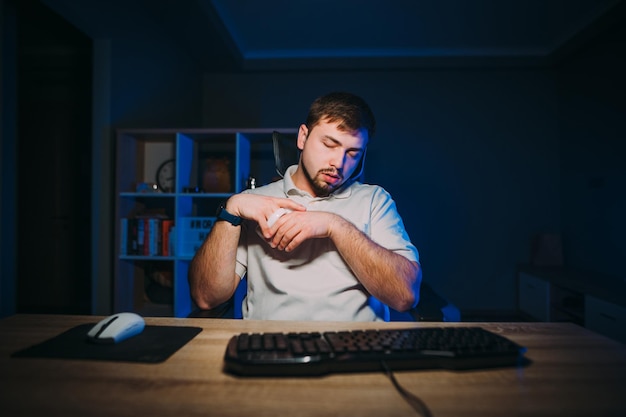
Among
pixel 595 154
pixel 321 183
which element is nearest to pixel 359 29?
pixel 595 154

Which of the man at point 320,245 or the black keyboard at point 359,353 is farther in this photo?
the man at point 320,245

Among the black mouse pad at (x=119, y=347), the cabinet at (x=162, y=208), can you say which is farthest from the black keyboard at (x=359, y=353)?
the cabinet at (x=162, y=208)

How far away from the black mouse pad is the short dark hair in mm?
899

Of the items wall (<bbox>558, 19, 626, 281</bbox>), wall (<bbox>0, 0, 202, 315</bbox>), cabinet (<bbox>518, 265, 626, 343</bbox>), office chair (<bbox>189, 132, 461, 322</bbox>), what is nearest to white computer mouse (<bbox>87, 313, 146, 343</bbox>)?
office chair (<bbox>189, 132, 461, 322</bbox>)

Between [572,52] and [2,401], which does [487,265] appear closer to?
[572,52]

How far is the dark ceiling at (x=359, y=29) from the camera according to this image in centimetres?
333

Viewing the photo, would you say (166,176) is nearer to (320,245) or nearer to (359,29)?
(320,245)

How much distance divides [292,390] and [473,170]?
4454 millimetres

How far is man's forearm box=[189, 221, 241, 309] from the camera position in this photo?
138cm

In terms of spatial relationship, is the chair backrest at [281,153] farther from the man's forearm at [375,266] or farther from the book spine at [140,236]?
the book spine at [140,236]

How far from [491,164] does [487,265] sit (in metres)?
1.14

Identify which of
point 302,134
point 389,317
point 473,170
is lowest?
point 389,317

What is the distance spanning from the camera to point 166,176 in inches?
128

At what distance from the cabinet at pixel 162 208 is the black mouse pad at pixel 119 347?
86.3 inches
